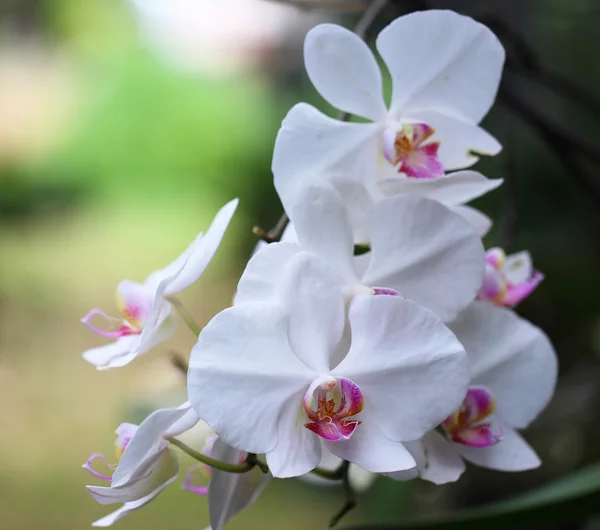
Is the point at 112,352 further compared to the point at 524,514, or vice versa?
the point at 524,514

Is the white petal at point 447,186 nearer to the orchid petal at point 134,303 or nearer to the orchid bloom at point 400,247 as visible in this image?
the orchid bloom at point 400,247

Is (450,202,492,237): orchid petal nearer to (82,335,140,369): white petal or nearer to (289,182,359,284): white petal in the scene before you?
(289,182,359,284): white petal

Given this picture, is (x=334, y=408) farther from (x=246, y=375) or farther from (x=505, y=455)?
(x=505, y=455)

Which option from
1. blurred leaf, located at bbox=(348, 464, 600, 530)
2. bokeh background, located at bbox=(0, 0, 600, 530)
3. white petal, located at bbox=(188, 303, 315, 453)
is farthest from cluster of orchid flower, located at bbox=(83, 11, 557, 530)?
bokeh background, located at bbox=(0, 0, 600, 530)

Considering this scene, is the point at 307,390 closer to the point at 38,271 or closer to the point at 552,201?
the point at 552,201

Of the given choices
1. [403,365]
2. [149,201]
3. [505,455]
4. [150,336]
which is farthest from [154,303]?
[149,201]

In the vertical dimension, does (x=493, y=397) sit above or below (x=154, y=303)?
below

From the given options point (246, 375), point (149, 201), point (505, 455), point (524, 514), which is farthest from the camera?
point (149, 201)

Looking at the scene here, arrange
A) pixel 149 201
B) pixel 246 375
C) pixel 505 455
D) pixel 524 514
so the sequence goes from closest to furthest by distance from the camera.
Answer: pixel 246 375 < pixel 505 455 < pixel 524 514 < pixel 149 201
